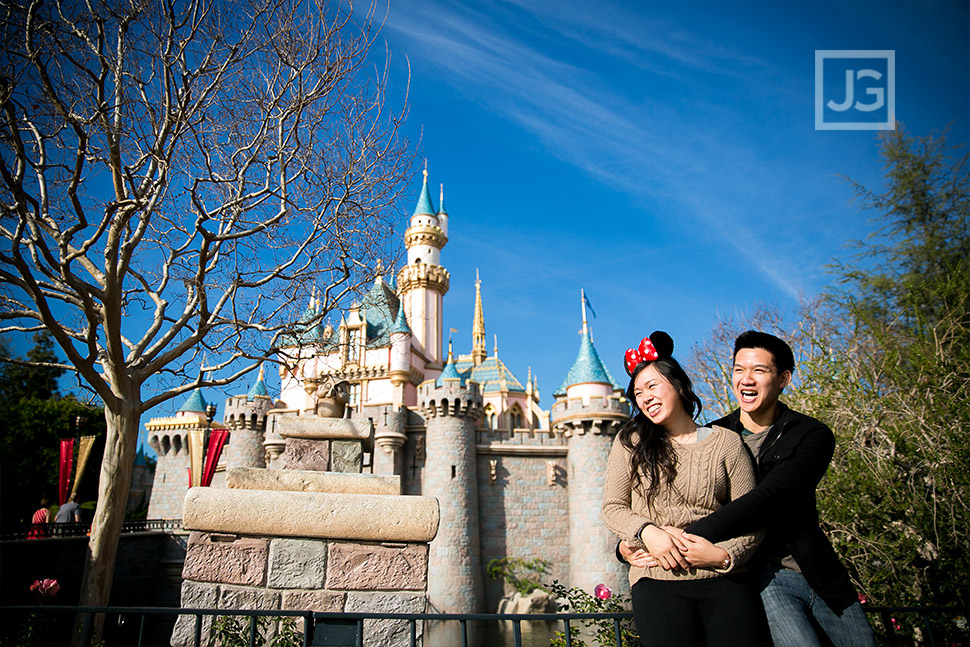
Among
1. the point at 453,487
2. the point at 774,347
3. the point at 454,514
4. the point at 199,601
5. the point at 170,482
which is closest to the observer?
the point at 774,347

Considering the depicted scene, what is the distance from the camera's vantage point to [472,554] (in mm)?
19656

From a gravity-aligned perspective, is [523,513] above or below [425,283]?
below

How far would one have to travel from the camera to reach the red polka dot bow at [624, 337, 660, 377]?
243 centimetres

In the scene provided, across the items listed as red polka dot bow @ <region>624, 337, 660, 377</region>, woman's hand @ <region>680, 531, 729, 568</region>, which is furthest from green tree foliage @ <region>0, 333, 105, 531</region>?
woman's hand @ <region>680, 531, 729, 568</region>

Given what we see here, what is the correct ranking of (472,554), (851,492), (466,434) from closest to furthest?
1. (851,492)
2. (472,554)
3. (466,434)

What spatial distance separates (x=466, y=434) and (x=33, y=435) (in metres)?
19.9

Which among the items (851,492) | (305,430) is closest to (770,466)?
(305,430)

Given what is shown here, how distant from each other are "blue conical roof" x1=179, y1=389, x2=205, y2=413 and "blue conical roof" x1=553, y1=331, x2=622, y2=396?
20196mm

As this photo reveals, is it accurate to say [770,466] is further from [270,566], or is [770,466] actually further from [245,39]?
[245,39]

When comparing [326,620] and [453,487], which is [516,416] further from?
[326,620]

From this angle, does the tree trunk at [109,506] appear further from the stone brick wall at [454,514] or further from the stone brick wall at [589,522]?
the stone brick wall at [589,522]

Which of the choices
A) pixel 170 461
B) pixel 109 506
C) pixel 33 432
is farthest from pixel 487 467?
pixel 33 432

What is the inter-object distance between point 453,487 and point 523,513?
111 inches

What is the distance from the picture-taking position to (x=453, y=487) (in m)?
20.1
